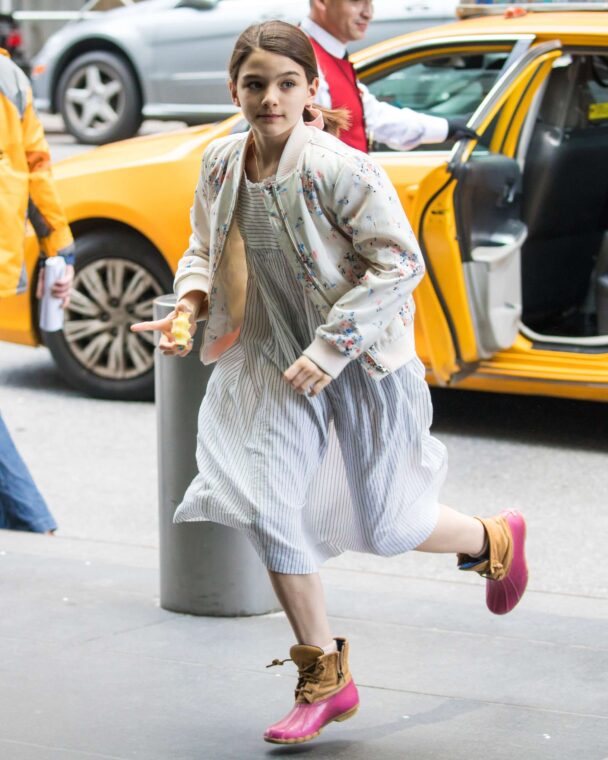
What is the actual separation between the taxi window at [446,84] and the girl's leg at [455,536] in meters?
3.24

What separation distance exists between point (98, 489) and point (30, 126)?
162 cm

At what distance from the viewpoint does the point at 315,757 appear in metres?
3.25

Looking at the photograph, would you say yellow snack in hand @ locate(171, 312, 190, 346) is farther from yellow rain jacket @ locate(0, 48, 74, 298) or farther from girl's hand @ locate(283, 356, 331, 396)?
yellow rain jacket @ locate(0, 48, 74, 298)

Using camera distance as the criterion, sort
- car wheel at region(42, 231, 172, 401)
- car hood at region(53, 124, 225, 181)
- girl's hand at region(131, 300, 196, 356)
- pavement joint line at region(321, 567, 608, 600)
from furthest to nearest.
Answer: car wheel at region(42, 231, 172, 401), car hood at region(53, 124, 225, 181), pavement joint line at region(321, 567, 608, 600), girl's hand at region(131, 300, 196, 356)

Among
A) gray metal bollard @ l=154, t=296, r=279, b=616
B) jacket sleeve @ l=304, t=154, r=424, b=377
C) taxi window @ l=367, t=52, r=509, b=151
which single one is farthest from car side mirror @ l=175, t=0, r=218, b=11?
jacket sleeve @ l=304, t=154, r=424, b=377

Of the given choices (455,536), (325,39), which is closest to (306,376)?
(455,536)

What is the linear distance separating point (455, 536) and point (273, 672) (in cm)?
61

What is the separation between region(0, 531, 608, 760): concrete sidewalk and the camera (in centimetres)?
330

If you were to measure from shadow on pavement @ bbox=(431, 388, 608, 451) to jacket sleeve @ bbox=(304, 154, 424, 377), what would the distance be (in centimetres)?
333

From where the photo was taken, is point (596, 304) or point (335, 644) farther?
point (596, 304)

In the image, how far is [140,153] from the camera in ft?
22.1

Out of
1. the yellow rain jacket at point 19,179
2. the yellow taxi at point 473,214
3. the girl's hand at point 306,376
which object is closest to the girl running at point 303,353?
the girl's hand at point 306,376

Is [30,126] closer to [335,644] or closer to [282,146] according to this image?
[282,146]

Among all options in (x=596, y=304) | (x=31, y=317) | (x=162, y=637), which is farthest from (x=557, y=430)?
(x=162, y=637)
